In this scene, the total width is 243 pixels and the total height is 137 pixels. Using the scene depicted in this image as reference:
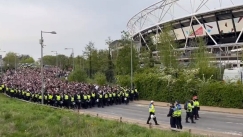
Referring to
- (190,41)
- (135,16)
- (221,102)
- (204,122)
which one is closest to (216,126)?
(204,122)

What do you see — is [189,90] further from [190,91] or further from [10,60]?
[10,60]

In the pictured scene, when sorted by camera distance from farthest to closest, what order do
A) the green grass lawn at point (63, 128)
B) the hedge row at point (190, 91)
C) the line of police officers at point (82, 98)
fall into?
the line of police officers at point (82, 98) < the hedge row at point (190, 91) < the green grass lawn at point (63, 128)

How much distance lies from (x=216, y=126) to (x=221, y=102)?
10.9m

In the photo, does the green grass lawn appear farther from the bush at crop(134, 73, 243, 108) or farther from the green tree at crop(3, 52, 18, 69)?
the green tree at crop(3, 52, 18, 69)

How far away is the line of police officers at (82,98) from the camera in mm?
28377

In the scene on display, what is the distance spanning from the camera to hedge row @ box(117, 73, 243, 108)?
28203 millimetres

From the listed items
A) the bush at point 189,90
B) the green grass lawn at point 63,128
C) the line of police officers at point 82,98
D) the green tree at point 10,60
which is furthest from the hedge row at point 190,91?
the green tree at point 10,60

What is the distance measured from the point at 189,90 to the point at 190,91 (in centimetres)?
14

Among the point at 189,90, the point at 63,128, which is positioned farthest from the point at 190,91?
the point at 63,128

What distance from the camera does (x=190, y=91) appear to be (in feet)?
104

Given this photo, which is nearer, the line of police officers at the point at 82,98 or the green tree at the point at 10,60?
the line of police officers at the point at 82,98

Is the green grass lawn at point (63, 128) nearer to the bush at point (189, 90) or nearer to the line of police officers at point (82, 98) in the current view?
the line of police officers at point (82, 98)

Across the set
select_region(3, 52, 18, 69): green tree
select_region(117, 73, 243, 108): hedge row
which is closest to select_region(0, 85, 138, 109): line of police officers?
select_region(117, 73, 243, 108): hedge row

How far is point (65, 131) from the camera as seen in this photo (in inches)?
612
